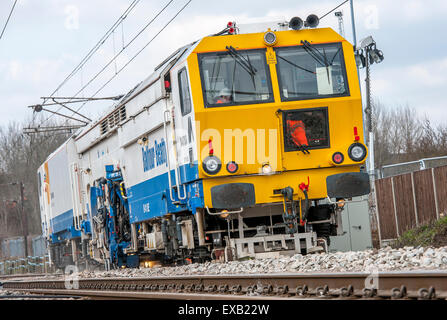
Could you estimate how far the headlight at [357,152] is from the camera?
483 inches

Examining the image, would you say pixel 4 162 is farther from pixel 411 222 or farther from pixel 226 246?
pixel 226 246

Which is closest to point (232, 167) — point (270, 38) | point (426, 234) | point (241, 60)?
point (241, 60)

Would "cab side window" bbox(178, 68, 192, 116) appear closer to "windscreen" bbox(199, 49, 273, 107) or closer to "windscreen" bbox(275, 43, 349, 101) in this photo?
"windscreen" bbox(199, 49, 273, 107)

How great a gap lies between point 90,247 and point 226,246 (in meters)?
9.65

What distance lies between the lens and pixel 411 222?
2036cm

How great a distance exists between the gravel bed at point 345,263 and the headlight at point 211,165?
1.48 metres

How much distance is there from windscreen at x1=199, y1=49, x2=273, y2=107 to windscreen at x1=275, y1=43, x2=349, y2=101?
0.99 ft

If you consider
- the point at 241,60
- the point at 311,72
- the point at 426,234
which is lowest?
the point at 426,234

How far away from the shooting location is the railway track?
6.12 m

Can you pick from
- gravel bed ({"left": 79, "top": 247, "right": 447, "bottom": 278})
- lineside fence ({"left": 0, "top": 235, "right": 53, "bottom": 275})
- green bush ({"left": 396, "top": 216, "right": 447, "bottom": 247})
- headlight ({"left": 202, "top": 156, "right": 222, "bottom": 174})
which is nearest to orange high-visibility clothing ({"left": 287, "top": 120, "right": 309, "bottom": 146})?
headlight ({"left": 202, "top": 156, "right": 222, "bottom": 174})

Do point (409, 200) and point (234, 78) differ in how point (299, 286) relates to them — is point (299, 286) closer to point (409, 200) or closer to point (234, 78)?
point (234, 78)

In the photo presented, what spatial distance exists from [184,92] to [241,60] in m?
1.07

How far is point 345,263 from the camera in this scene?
9547mm
